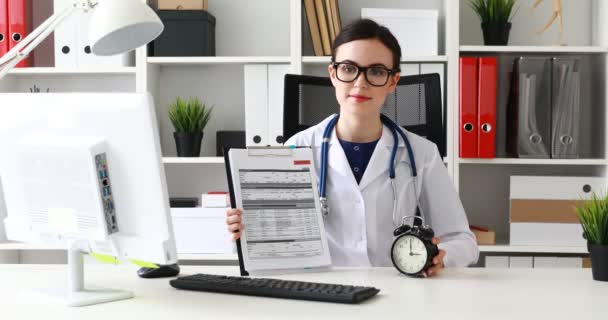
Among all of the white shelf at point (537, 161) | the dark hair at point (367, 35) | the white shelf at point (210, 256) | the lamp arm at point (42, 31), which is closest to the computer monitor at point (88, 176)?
the lamp arm at point (42, 31)

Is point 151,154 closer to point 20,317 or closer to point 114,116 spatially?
point 114,116

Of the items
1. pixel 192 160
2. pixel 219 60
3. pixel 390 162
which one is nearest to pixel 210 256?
pixel 192 160

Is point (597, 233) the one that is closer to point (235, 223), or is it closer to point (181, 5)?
Result: point (235, 223)

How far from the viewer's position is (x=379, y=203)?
81.7 inches

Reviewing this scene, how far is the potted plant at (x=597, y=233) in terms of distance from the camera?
5.44ft

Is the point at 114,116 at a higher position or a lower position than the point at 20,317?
higher

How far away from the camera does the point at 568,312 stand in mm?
1364

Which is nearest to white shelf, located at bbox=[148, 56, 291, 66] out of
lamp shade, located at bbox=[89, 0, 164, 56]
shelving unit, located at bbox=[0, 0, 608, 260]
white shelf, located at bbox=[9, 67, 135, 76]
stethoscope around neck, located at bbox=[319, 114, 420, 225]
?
shelving unit, located at bbox=[0, 0, 608, 260]

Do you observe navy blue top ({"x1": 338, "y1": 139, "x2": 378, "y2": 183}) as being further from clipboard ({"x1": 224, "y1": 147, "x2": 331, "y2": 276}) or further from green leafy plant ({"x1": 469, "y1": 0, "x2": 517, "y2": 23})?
green leafy plant ({"x1": 469, "y1": 0, "x2": 517, "y2": 23})

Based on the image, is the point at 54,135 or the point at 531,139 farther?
the point at 531,139

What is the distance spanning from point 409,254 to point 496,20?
1757mm

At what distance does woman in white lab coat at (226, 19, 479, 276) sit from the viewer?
1.99 m

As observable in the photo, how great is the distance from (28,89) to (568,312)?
2.88 metres

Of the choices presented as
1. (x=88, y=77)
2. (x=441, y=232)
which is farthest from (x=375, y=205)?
(x=88, y=77)
